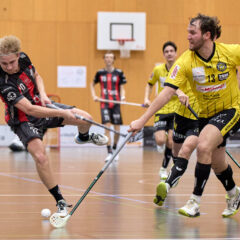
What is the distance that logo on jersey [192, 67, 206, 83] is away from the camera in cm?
457

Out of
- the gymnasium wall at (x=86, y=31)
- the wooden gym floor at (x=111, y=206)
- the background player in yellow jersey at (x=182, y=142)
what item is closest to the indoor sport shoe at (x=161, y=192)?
the background player in yellow jersey at (x=182, y=142)

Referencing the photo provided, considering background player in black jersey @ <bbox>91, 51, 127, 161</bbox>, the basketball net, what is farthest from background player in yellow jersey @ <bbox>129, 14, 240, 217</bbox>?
the basketball net

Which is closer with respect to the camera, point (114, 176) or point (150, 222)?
point (150, 222)

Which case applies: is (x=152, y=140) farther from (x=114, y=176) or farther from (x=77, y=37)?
(x=114, y=176)

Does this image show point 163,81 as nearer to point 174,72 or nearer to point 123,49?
point 174,72

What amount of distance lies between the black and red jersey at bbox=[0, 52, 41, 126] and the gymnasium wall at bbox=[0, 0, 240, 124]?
357 inches

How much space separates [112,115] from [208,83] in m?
6.09

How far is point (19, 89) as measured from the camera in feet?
15.6

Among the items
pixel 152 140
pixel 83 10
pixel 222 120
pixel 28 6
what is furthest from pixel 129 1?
pixel 222 120

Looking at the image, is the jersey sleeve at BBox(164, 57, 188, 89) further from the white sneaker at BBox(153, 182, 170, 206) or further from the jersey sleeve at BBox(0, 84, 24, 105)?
the jersey sleeve at BBox(0, 84, 24, 105)

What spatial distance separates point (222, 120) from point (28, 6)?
10.0 meters

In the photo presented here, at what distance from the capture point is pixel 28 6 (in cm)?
1379

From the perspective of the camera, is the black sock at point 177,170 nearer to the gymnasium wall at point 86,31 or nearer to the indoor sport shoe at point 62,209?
the indoor sport shoe at point 62,209

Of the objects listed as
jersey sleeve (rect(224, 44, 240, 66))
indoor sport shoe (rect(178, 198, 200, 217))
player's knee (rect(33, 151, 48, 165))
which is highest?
jersey sleeve (rect(224, 44, 240, 66))
